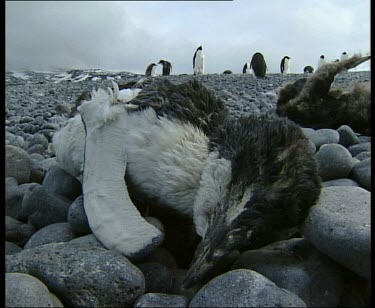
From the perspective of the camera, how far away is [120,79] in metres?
2.84

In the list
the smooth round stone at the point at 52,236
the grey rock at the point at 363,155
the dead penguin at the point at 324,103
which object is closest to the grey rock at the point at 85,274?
the smooth round stone at the point at 52,236

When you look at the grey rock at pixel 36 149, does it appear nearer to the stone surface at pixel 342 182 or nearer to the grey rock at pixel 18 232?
the grey rock at pixel 18 232

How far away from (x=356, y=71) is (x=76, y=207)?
2.76 metres

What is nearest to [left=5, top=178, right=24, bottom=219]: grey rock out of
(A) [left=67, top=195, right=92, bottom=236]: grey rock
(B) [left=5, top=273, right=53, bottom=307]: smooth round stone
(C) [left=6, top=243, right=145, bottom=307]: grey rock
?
(A) [left=67, top=195, right=92, bottom=236]: grey rock

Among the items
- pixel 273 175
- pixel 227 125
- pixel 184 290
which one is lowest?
pixel 184 290

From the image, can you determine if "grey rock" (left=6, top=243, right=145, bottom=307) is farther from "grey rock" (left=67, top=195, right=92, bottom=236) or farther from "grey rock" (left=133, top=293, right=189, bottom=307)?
"grey rock" (left=67, top=195, right=92, bottom=236)

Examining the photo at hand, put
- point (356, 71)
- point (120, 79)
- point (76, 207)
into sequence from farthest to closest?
point (356, 71) → point (120, 79) → point (76, 207)

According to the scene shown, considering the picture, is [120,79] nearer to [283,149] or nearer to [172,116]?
[172,116]

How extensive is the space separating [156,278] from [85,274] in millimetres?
297

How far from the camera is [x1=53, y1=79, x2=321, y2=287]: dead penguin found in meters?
1.62

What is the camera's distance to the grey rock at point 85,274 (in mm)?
1425

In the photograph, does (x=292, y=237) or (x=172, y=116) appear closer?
(x=292, y=237)

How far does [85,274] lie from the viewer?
145cm

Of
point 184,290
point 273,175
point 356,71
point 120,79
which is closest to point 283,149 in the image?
point 273,175
